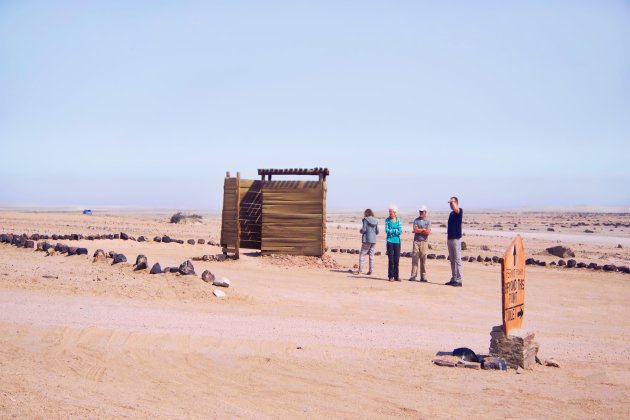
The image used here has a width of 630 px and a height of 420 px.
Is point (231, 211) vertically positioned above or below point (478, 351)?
above

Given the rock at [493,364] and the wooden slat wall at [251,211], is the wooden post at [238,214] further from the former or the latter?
the rock at [493,364]

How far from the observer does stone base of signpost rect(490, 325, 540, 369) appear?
342 inches

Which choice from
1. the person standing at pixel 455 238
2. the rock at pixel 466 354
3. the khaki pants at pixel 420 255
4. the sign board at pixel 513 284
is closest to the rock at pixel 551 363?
the sign board at pixel 513 284

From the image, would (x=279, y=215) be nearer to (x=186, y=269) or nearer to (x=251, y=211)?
(x=251, y=211)

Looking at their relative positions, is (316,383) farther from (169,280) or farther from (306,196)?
(306,196)

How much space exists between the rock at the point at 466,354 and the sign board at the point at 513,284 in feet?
1.75

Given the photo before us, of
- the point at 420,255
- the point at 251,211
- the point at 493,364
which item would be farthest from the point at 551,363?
the point at 251,211

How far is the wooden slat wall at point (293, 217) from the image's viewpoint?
1967 cm

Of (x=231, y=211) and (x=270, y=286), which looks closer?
(x=270, y=286)

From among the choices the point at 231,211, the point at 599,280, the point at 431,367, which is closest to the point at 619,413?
the point at 431,367

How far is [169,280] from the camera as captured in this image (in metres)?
13.9

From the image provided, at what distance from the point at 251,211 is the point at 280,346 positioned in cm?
1125

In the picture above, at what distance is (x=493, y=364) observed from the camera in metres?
8.68

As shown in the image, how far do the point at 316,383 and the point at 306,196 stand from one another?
12072mm
